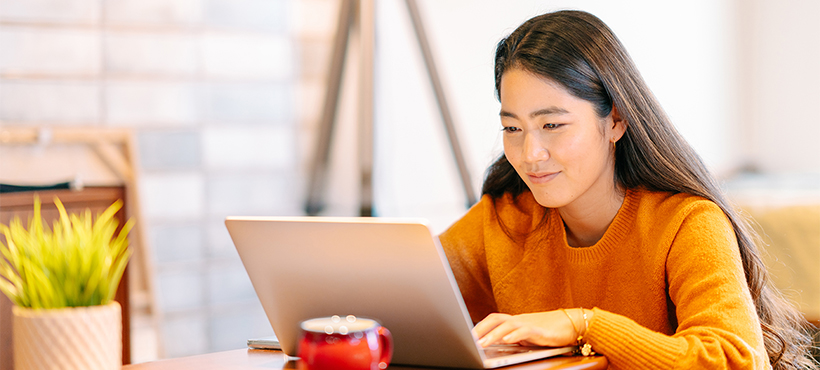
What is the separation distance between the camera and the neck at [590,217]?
1376 mm

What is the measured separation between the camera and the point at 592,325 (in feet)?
3.24

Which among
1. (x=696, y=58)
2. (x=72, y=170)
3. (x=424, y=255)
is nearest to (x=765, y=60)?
(x=696, y=58)

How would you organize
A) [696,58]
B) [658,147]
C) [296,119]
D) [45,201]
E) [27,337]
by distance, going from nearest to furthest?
[27,337] < [658,147] < [45,201] < [296,119] < [696,58]

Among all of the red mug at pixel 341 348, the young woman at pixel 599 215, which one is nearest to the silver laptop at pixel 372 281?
the red mug at pixel 341 348

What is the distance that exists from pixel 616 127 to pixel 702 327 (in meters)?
0.47

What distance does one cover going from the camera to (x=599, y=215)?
4.53ft

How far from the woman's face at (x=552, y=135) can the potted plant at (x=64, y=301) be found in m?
0.73

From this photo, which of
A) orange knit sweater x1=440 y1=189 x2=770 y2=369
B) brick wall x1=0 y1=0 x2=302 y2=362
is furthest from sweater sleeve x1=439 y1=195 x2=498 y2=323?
brick wall x1=0 y1=0 x2=302 y2=362

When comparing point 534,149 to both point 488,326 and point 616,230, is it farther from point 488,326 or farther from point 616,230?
point 488,326

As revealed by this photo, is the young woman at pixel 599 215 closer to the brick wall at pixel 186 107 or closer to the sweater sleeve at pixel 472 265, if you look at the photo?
the sweater sleeve at pixel 472 265

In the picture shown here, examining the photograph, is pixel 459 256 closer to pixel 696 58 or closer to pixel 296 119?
pixel 296 119

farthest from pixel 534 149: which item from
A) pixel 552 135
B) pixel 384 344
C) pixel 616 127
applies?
pixel 384 344

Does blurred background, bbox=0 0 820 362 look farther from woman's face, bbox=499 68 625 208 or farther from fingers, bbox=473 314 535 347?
fingers, bbox=473 314 535 347

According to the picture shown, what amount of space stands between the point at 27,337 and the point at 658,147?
1.01m
